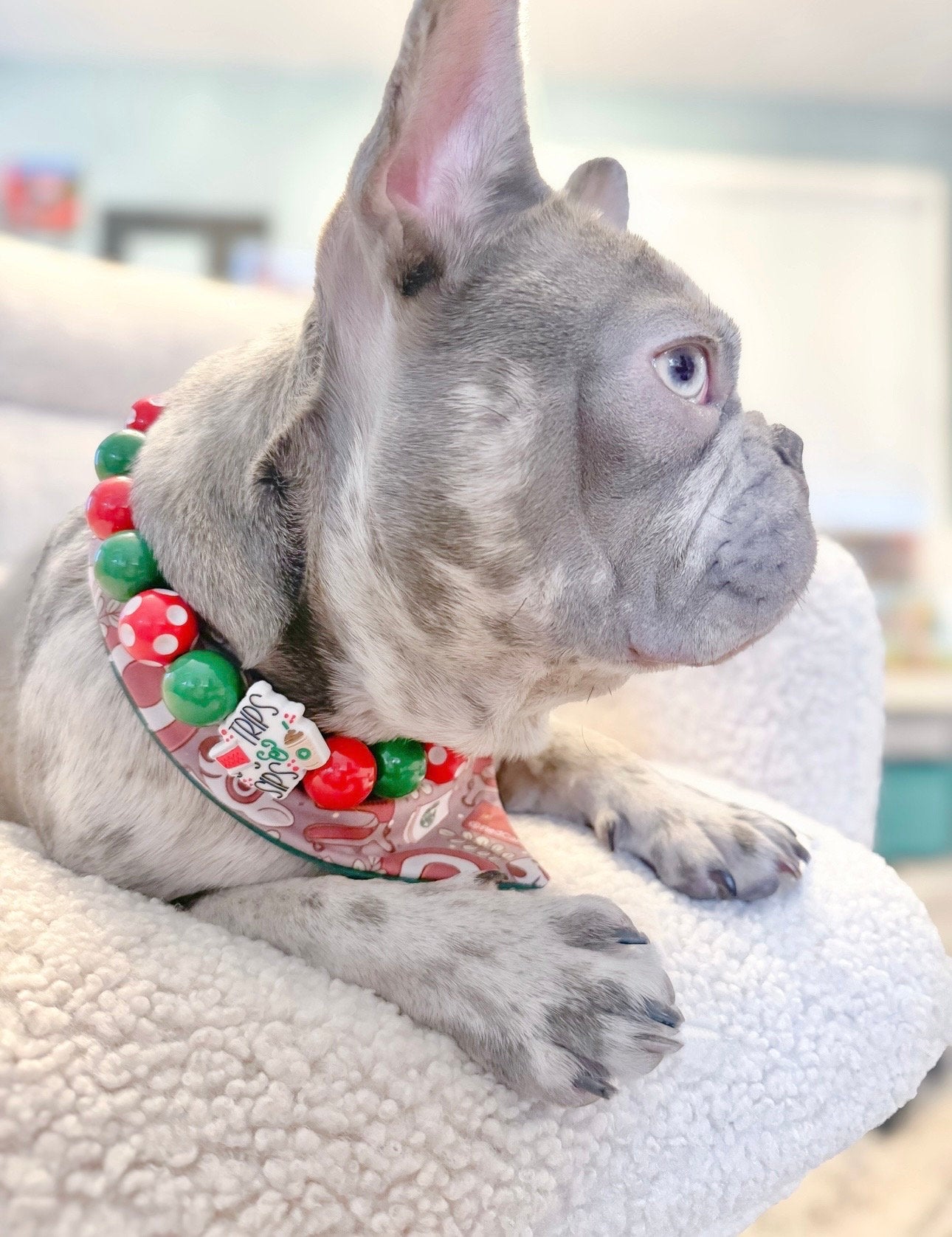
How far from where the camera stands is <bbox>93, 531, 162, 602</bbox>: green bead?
77 cm

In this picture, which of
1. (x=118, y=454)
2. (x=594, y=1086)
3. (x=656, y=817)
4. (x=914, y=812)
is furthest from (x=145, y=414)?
(x=914, y=812)

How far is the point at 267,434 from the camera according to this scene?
2.54 ft

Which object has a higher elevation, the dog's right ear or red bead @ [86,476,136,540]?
the dog's right ear

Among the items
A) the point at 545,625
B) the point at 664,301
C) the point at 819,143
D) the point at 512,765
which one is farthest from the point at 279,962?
the point at 819,143

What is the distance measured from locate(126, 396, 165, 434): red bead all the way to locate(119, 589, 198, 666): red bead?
0.26 m

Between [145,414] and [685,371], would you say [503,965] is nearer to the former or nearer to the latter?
[685,371]

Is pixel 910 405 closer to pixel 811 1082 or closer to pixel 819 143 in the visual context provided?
pixel 819 143

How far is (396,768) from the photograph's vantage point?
81 cm

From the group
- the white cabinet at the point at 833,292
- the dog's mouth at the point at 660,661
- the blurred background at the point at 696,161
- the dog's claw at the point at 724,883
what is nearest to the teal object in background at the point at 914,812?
the blurred background at the point at 696,161

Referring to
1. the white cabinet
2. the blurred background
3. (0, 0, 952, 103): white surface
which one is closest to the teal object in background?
the blurred background

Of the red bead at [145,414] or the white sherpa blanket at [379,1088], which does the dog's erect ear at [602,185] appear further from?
the white sherpa blanket at [379,1088]

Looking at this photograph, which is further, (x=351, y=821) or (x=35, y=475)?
(x=35, y=475)

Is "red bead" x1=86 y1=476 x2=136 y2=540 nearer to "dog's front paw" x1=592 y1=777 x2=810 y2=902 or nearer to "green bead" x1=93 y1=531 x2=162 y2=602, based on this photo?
"green bead" x1=93 y1=531 x2=162 y2=602

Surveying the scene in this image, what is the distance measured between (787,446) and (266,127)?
414 centimetres
